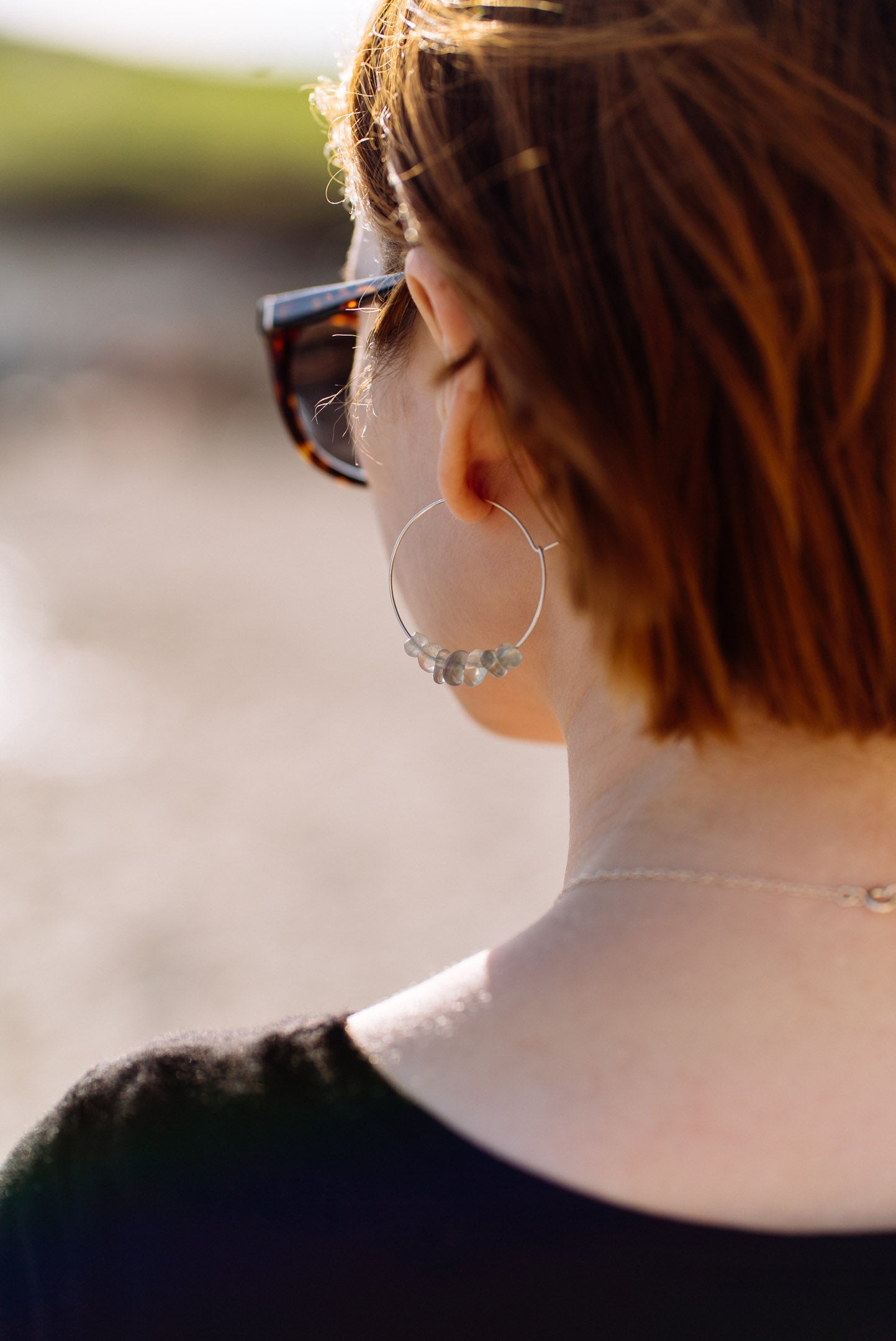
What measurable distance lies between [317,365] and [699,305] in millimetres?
960

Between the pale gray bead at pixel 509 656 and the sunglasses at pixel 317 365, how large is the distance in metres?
0.42

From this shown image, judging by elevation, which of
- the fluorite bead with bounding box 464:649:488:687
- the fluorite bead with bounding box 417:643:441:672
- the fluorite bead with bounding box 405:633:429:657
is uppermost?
the fluorite bead with bounding box 405:633:429:657

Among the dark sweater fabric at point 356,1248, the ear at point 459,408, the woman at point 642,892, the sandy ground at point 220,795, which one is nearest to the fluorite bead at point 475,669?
the ear at point 459,408

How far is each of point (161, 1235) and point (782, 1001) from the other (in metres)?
0.44

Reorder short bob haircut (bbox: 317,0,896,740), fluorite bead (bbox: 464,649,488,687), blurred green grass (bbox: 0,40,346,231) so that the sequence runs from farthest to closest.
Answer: blurred green grass (bbox: 0,40,346,231), fluorite bead (bbox: 464,649,488,687), short bob haircut (bbox: 317,0,896,740)

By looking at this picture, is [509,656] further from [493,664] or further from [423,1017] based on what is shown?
[423,1017]

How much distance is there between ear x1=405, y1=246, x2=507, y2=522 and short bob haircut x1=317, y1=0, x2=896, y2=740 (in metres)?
0.03

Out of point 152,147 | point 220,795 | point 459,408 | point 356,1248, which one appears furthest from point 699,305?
point 152,147

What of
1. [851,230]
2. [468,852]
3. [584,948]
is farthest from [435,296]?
[468,852]

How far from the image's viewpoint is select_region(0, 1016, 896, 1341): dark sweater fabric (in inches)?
28.3

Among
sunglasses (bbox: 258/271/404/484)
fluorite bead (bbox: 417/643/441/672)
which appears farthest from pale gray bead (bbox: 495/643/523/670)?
sunglasses (bbox: 258/271/404/484)

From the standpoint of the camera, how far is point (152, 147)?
1631 centimetres

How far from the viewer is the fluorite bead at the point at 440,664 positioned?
1.16 meters

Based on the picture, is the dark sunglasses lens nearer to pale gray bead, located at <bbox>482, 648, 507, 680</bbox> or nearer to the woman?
pale gray bead, located at <bbox>482, 648, 507, 680</bbox>
